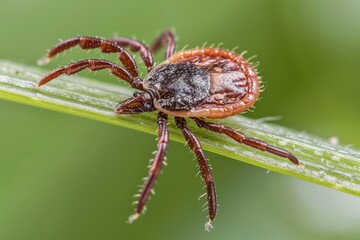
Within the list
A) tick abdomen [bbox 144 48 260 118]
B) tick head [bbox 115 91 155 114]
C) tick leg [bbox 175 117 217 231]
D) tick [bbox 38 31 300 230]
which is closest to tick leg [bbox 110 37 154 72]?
tick [bbox 38 31 300 230]

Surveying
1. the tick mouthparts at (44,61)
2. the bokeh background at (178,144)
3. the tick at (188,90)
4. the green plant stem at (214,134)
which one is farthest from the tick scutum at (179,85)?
the bokeh background at (178,144)

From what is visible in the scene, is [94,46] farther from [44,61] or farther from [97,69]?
[44,61]

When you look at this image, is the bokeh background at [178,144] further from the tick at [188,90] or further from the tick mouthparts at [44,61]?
the tick at [188,90]

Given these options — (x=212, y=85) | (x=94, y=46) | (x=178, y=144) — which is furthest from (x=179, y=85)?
(x=178, y=144)

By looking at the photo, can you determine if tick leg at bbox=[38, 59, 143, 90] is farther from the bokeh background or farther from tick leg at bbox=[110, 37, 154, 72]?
the bokeh background

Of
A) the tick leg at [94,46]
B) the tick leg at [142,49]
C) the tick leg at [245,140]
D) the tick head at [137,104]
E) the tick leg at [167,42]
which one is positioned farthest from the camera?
the tick leg at [167,42]

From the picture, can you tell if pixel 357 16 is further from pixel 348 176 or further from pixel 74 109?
pixel 74 109

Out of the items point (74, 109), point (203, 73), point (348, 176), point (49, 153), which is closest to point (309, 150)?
point (348, 176)

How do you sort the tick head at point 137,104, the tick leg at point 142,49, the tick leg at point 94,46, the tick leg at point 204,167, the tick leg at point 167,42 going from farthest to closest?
the tick leg at point 167,42 < the tick leg at point 142,49 < the tick leg at point 94,46 < the tick leg at point 204,167 < the tick head at point 137,104
